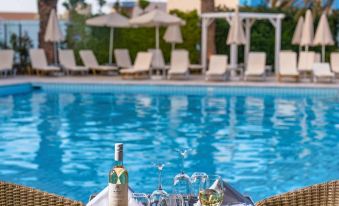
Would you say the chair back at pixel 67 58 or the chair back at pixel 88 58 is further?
the chair back at pixel 88 58

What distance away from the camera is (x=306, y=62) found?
15.7m

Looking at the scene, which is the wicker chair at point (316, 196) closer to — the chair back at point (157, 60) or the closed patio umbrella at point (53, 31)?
the chair back at point (157, 60)

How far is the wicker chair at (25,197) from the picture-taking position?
8.49 feet

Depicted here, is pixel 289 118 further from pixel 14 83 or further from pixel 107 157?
pixel 14 83

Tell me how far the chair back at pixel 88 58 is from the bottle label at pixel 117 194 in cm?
1521

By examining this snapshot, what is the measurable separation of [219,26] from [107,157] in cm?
1202

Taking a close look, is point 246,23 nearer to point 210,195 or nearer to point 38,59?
point 38,59

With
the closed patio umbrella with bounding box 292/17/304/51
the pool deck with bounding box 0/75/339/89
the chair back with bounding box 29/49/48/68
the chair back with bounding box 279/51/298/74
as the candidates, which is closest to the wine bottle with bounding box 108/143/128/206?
the pool deck with bounding box 0/75/339/89

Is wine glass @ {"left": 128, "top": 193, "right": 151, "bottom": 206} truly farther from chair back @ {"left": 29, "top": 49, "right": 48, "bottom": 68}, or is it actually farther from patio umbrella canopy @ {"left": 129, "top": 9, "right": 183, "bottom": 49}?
chair back @ {"left": 29, "top": 49, "right": 48, "bottom": 68}

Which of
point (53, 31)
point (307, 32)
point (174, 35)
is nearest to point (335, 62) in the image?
point (307, 32)

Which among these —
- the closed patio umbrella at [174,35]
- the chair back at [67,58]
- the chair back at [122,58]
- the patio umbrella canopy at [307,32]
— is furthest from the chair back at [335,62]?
the chair back at [67,58]

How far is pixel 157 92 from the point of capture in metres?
14.6

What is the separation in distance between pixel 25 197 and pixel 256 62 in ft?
44.0

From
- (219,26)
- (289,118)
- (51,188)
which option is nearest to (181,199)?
(51,188)
